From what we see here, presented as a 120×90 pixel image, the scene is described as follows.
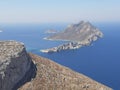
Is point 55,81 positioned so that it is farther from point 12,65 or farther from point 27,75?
point 12,65

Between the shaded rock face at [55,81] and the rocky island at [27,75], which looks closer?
the rocky island at [27,75]

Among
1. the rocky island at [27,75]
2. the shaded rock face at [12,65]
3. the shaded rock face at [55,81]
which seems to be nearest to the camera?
the shaded rock face at [12,65]

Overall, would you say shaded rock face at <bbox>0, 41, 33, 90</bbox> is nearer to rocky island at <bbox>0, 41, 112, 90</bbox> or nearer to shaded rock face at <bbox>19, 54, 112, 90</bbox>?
rocky island at <bbox>0, 41, 112, 90</bbox>

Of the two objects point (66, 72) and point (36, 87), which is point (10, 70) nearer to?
point (36, 87)

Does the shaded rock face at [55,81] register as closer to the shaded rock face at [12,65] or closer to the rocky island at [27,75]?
the rocky island at [27,75]

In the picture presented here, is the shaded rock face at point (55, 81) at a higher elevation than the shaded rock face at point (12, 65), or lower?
lower

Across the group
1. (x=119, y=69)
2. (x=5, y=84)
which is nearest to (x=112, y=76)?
(x=119, y=69)

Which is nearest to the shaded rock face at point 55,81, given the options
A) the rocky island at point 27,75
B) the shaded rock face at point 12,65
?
the rocky island at point 27,75
